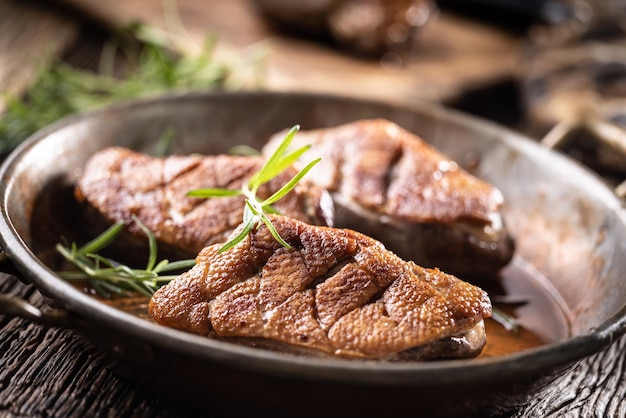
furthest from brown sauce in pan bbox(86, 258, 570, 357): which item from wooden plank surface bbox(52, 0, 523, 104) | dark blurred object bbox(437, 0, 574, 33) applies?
dark blurred object bbox(437, 0, 574, 33)

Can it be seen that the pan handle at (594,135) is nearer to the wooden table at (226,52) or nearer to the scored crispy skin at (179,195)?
the wooden table at (226,52)

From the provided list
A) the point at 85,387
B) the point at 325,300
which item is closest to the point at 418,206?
the point at 325,300

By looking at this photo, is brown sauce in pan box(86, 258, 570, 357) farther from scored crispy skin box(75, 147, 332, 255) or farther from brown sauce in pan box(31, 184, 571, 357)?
scored crispy skin box(75, 147, 332, 255)

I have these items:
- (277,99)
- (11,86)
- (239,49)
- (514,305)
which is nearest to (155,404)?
(514,305)

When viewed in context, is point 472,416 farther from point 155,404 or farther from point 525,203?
point 525,203

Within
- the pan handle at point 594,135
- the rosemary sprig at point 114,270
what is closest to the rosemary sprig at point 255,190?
the rosemary sprig at point 114,270

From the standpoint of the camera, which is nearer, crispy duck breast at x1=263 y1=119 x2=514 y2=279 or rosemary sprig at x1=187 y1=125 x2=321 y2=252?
rosemary sprig at x1=187 y1=125 x2=321 y2=252

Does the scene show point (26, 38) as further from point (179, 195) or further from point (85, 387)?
point (85, 387)
